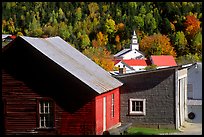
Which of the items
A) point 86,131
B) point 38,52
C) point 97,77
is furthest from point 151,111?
point 38,52

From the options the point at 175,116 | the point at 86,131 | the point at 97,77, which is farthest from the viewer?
the point at 175,116

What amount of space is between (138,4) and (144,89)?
562 ft

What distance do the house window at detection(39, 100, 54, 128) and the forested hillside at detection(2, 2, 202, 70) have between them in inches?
4765

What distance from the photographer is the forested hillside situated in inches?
6009

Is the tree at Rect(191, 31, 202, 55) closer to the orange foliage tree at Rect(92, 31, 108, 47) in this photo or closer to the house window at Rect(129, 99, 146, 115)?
the orange foliage tree at Rect(92, 31, 108, 47)

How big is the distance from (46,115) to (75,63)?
338 centimetres

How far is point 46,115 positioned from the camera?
2147cm

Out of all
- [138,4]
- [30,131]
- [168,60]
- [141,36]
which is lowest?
[30,131]

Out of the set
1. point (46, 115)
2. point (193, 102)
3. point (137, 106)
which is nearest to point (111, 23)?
point (193, 102)

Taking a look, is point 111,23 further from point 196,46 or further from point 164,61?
point 164,61

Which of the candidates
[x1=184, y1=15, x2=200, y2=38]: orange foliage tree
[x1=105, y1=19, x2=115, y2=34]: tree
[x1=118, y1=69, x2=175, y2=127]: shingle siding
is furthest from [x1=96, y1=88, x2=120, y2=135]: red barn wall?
[x1=105, y1=19, x2=115, y2=34]: tree

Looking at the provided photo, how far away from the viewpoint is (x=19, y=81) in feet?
71.8

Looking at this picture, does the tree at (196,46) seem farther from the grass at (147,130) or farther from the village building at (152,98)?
the grass at (147,130)

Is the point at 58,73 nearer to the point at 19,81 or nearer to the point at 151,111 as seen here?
the point at 19,81
